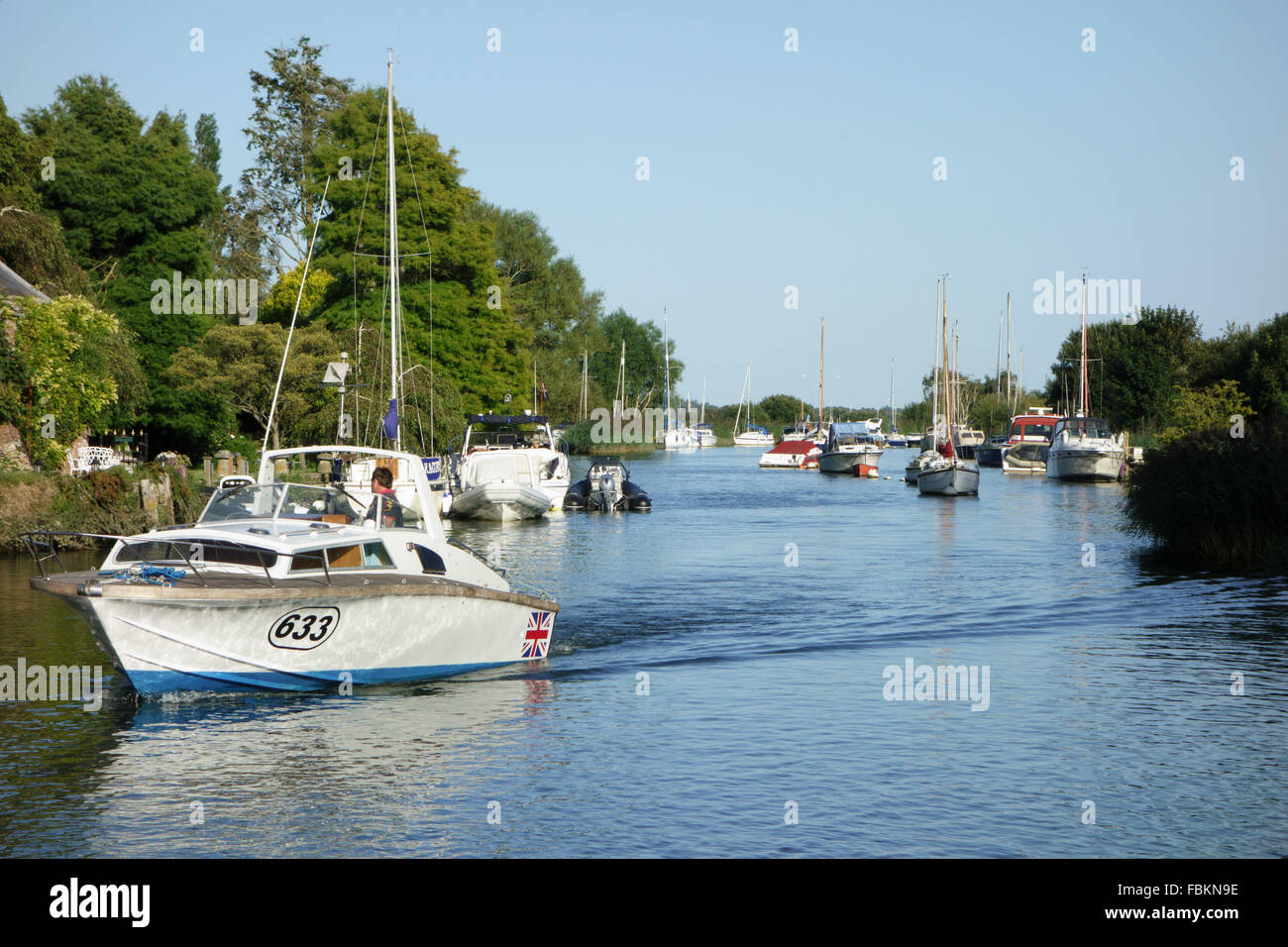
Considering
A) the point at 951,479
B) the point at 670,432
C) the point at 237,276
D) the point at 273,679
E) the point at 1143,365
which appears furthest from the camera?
the point at 670,432

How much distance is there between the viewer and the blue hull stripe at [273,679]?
13.9m

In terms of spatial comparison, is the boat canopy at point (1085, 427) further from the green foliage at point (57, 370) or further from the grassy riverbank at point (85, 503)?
Answer: the green foliage at point (57, 370)

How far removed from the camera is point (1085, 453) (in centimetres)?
7050

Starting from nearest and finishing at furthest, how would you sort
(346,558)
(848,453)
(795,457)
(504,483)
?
1. (346,558)
2. (504,483)
3. (848,453)
4. (795,457)

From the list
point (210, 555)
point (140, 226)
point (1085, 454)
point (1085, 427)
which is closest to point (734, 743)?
point (210, 555)

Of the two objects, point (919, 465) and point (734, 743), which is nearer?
point (734, 743)

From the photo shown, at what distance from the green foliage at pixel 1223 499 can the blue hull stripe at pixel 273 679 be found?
60.9 feet

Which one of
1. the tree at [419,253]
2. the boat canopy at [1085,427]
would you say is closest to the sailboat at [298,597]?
the tree at [419,253]

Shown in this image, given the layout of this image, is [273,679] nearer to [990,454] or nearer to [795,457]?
[990,454]

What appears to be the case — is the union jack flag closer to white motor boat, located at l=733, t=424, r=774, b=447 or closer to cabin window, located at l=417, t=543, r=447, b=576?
cabin window, located at l=417, t=543, r=447, b=576

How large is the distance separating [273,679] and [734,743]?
511 cm

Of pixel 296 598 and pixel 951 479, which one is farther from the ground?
pixel 296 598
